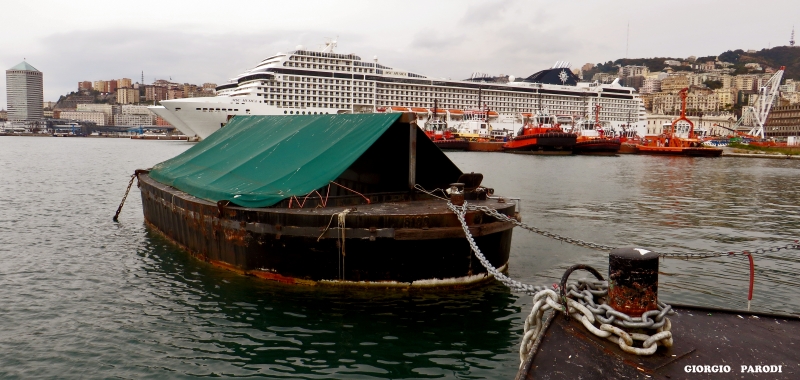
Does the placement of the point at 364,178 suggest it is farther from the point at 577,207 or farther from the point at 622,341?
the point at 577,207

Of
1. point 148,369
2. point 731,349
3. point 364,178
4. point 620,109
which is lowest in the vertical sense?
point 148,369

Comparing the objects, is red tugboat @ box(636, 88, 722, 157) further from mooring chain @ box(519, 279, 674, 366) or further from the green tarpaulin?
mooring chain @ box(519, 279, 674, 366)

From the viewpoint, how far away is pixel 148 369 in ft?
24.4

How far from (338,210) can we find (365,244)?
108 cm

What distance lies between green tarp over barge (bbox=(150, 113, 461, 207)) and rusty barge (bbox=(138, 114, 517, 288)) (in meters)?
0.03

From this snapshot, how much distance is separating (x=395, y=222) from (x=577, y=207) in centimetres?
1600

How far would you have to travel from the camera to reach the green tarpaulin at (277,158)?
37.6ft

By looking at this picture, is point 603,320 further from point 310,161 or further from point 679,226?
point 679,226

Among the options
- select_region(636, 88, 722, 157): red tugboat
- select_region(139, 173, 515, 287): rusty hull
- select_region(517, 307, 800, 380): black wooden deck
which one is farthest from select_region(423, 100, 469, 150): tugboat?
select_region(517, 307, 800, 380): black wooden deck

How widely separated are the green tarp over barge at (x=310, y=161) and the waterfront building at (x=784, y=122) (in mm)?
148090

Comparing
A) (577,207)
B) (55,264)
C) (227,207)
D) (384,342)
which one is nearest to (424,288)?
(384,342)

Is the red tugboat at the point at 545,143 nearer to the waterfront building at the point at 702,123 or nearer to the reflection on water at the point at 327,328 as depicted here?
the reflection on water at the point at 327,328

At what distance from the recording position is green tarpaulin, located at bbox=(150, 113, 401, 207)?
451 inches

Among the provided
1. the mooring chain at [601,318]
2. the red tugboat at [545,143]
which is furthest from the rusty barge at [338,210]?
the red tugboat at [545,143]
